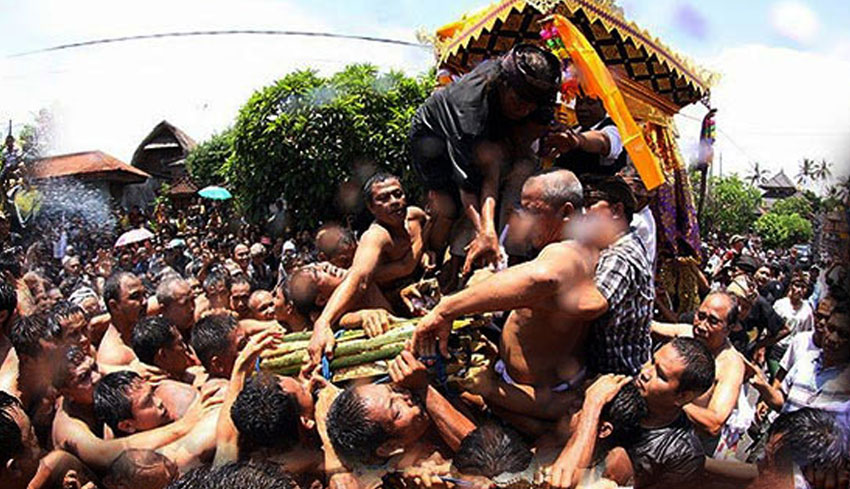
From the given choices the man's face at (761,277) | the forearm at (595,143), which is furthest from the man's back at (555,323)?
the man's face at (761,277)

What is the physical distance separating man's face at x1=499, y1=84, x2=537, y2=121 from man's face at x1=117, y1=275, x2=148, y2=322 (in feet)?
8.10

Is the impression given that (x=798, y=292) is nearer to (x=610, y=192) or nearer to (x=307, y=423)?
(x=610, y=192)

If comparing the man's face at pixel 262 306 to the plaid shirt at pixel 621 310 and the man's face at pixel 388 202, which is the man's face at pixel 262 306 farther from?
the plaid shirt at pixel 621 310

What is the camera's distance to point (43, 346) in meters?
3.26

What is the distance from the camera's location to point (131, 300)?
4281 millimetres

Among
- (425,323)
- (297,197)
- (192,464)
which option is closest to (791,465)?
(425,323)

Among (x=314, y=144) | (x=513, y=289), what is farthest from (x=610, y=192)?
(x=314, y=144)

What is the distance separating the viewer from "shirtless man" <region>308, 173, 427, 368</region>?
3096 millimetres

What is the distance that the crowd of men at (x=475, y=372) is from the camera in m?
2.47

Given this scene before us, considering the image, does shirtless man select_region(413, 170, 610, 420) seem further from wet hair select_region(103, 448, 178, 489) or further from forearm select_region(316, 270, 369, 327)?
wet hair select_region(103, 448, 178, 489)

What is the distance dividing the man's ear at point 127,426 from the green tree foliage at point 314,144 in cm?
465

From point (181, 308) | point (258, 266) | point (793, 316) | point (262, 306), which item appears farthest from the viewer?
point (258, 266)

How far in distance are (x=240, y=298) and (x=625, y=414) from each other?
3156mm

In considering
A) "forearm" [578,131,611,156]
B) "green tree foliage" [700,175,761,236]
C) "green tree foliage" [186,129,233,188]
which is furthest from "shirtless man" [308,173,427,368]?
"green tree foliage" [186,129,233,188]
